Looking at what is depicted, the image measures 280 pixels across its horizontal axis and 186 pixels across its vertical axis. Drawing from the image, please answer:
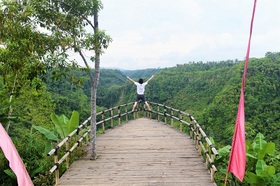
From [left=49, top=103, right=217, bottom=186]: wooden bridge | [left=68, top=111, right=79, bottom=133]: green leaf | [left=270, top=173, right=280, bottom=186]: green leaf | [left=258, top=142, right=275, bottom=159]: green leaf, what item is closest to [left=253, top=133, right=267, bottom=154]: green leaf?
[left=258, top=142, right=275, bottom=159]: green leaf

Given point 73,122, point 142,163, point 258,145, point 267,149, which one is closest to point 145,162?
point 142,163

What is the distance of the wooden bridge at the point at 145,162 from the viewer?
6.77 meters

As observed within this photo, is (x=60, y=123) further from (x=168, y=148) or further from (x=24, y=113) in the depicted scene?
(x=24, y=113)

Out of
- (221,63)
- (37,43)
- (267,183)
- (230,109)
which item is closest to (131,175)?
(267,183)

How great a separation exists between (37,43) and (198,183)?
454 cm

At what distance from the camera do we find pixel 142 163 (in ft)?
26.1

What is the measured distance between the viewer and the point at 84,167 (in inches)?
303

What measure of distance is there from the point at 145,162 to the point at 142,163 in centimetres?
11

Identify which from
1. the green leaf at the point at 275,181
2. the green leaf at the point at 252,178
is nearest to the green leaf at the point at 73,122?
the green leaf at the point at 252,178

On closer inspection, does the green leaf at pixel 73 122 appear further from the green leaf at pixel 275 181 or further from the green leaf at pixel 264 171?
the green leaf at pixel 275 181

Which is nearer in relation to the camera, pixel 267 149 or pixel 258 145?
pixel 267 149

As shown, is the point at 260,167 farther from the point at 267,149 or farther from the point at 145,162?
the point at 145,162

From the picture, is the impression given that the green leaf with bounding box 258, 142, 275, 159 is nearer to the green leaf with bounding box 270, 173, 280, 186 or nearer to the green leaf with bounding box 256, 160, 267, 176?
the green leaf with bounding box 256, 160, 267, 176

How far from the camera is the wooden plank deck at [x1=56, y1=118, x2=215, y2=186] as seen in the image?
6785mm
